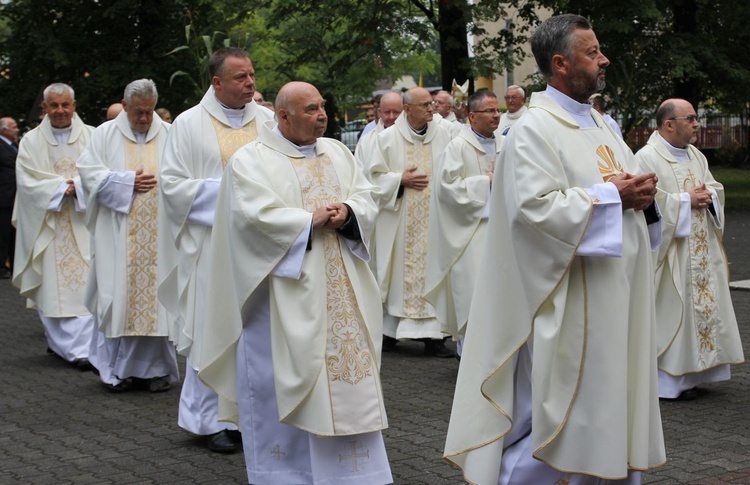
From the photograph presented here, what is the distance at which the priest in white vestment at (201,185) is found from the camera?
6961 millimetres

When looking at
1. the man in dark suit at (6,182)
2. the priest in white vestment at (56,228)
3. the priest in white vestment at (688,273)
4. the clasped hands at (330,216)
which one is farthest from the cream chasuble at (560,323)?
the man in dark suit at (6,182)

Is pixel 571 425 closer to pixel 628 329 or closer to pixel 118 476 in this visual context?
pixel 628 329

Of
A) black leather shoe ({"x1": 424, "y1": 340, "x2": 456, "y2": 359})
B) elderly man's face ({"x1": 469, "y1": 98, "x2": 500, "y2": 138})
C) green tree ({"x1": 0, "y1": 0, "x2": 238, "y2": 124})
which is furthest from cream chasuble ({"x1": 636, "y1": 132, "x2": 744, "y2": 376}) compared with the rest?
green tree ({"x1": 0, "y1": 0, "x2": 238, "y2": 124})

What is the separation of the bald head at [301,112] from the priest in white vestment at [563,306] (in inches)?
44.2

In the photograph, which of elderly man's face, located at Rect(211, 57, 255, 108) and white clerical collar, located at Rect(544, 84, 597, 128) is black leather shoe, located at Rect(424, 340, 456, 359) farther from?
white clerical collar, located at Rect(544, 84, 597, 128)

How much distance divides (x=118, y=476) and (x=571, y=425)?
109 inches

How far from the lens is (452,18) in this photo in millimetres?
21500

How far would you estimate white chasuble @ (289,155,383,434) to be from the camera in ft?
18.2

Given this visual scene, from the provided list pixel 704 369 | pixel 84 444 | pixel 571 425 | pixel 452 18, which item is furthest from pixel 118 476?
pixel 452 18

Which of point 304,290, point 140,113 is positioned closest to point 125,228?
point 140,113

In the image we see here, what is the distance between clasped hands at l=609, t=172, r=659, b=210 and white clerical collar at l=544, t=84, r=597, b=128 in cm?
35

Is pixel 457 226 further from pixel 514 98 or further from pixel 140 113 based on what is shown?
pixel 514 98

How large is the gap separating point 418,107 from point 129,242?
2.95m

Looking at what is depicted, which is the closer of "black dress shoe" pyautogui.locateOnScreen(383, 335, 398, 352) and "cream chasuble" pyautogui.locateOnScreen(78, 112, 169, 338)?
"cream chasuble" pyautogui.locateOnScreen(78, 112, 169, 338)
